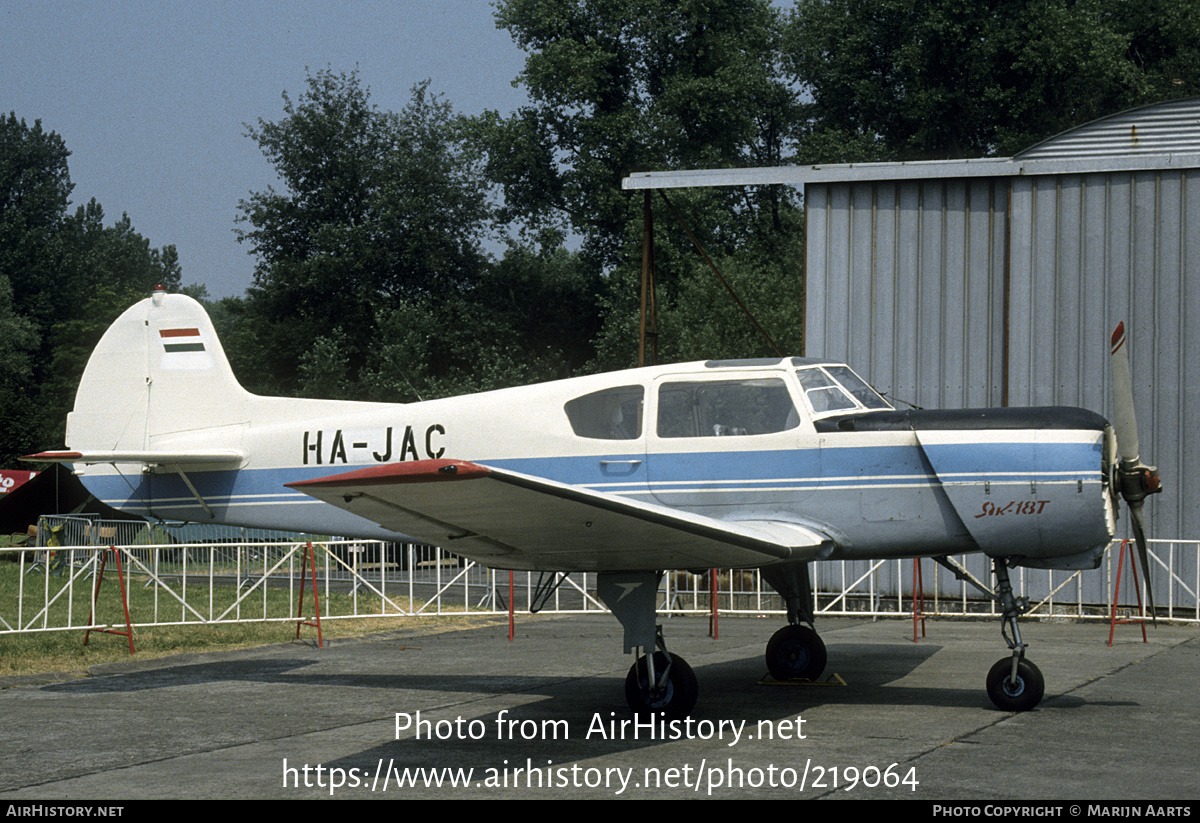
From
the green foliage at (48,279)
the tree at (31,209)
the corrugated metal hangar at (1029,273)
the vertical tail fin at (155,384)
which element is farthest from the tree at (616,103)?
the tree at (31,209)

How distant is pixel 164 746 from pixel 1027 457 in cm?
642

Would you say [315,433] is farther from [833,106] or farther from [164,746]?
[833,106]

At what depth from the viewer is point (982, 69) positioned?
134 ft

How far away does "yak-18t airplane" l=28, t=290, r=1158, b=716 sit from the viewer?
734 cm

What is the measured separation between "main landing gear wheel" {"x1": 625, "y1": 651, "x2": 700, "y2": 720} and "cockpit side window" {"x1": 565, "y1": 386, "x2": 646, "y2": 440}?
1.88m

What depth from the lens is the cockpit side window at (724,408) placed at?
890 centimetres

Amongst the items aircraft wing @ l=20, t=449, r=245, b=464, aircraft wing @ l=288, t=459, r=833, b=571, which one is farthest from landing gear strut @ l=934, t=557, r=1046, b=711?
aircraft wing @ l=20, t=449, r=245, b=464

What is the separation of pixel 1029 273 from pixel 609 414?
31.9 ft

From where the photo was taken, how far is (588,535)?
295 inches

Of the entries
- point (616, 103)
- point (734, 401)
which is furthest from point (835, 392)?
point (616, 103)

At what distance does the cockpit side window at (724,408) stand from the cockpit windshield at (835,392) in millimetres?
197

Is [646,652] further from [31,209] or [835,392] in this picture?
[31,209]

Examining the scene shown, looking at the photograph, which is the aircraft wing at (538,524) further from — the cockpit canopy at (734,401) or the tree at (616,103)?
the tree at (616,103)
